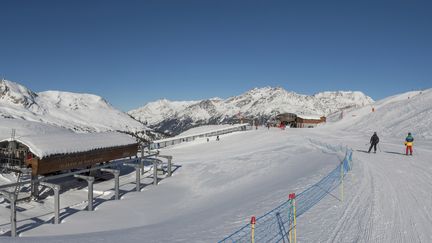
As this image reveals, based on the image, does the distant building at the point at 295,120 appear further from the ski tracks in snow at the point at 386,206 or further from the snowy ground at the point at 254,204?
the ski tracks in snow at the point at 386,206

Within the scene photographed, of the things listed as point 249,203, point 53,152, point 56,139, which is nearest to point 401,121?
point 249,203

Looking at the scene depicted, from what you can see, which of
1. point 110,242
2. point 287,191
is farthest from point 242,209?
point 110,242

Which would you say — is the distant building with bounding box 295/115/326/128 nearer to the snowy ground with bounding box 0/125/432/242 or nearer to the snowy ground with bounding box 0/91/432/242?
the snowy ground with bounding box 0/91/432/242

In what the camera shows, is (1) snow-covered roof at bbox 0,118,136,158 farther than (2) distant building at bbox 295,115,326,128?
No

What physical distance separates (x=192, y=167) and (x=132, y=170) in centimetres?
575

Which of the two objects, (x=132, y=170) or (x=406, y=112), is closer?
(x=132, y=170)

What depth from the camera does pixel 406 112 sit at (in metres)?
54.0

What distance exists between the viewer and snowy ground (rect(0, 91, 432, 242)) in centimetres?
1088

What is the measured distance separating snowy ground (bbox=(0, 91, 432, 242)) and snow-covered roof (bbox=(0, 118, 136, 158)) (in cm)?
310

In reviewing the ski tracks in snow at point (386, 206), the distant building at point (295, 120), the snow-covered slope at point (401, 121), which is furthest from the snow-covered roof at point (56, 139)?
the distant building at point (295, 120)

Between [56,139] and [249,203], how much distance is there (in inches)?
529

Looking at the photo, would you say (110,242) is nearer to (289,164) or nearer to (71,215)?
(71,215)

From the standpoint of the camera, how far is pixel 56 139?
20859mm

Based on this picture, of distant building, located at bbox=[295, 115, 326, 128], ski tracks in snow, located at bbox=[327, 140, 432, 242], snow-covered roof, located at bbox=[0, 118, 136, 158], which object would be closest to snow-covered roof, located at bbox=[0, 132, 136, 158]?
snow-covered roof, located at bbox=[0, 118, 136, 158]
